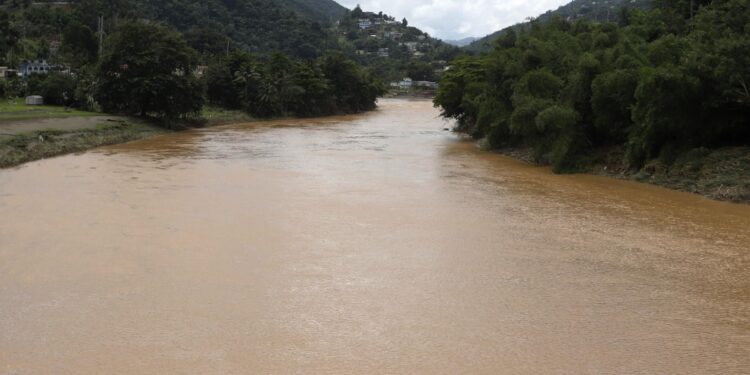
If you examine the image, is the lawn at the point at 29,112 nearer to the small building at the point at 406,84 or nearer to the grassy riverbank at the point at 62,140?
the grassy riverbank at the point at 62,140

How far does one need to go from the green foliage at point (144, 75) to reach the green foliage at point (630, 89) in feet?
58.3

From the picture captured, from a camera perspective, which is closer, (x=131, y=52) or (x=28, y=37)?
(x=131, y=52)

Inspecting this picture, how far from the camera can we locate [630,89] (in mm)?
20656

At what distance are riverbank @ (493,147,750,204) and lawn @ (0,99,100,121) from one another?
25.9m

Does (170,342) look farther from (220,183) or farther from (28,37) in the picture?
(28,37)

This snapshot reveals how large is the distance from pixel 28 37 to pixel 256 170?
→ 57685 millimetres

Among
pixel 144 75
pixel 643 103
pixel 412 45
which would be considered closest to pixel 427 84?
pixel 412 45

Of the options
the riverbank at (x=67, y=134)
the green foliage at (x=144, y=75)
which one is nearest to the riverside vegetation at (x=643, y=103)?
the riverbank at (x=67, y=134)

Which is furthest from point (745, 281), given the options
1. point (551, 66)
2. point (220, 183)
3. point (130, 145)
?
point (130, 145)

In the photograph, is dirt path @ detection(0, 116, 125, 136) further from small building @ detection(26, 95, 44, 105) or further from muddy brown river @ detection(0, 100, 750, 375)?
muddy brown river @ detection(0, 100, 750, 375)

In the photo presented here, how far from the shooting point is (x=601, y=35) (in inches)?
1030

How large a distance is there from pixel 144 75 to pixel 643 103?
1098 inches

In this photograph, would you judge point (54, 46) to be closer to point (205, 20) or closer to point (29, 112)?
point (205, 20)

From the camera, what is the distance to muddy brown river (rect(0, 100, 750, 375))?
7559 mm
